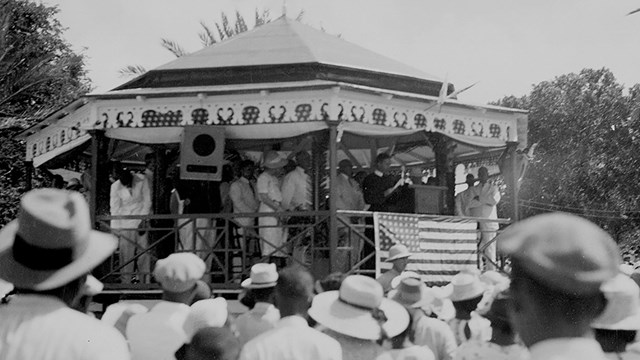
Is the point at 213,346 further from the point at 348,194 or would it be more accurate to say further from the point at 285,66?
the point at 285,66

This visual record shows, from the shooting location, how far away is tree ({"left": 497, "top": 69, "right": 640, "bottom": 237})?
40375 mm

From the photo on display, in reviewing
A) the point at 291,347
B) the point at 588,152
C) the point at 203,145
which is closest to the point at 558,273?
the point at 291,347

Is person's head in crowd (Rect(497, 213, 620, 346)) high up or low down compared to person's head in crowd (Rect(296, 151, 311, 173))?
down

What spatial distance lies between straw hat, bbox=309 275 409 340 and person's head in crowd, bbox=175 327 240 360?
76cm

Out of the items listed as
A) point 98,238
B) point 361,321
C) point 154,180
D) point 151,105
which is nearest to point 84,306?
point 361,321

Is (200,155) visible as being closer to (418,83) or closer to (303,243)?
(303,243)

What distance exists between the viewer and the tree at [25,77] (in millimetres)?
26453

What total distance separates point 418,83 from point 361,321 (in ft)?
36.2

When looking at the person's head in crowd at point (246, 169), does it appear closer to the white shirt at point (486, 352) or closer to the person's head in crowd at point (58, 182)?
the person's head in crowd at point (58, 182)

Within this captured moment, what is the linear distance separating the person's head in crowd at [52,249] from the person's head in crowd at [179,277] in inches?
98.6

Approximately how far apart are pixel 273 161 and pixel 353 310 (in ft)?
30.2

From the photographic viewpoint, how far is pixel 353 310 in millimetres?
4875

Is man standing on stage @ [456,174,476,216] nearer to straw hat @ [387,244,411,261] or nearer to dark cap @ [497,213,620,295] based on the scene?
straw hat @ [387,244,411,261]

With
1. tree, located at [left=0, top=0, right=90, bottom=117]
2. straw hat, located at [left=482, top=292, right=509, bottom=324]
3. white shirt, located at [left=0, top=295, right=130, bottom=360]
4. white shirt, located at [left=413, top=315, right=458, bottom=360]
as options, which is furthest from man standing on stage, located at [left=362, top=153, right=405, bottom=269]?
tree, located at [left=0, top=0, right=90, bottom=117]
